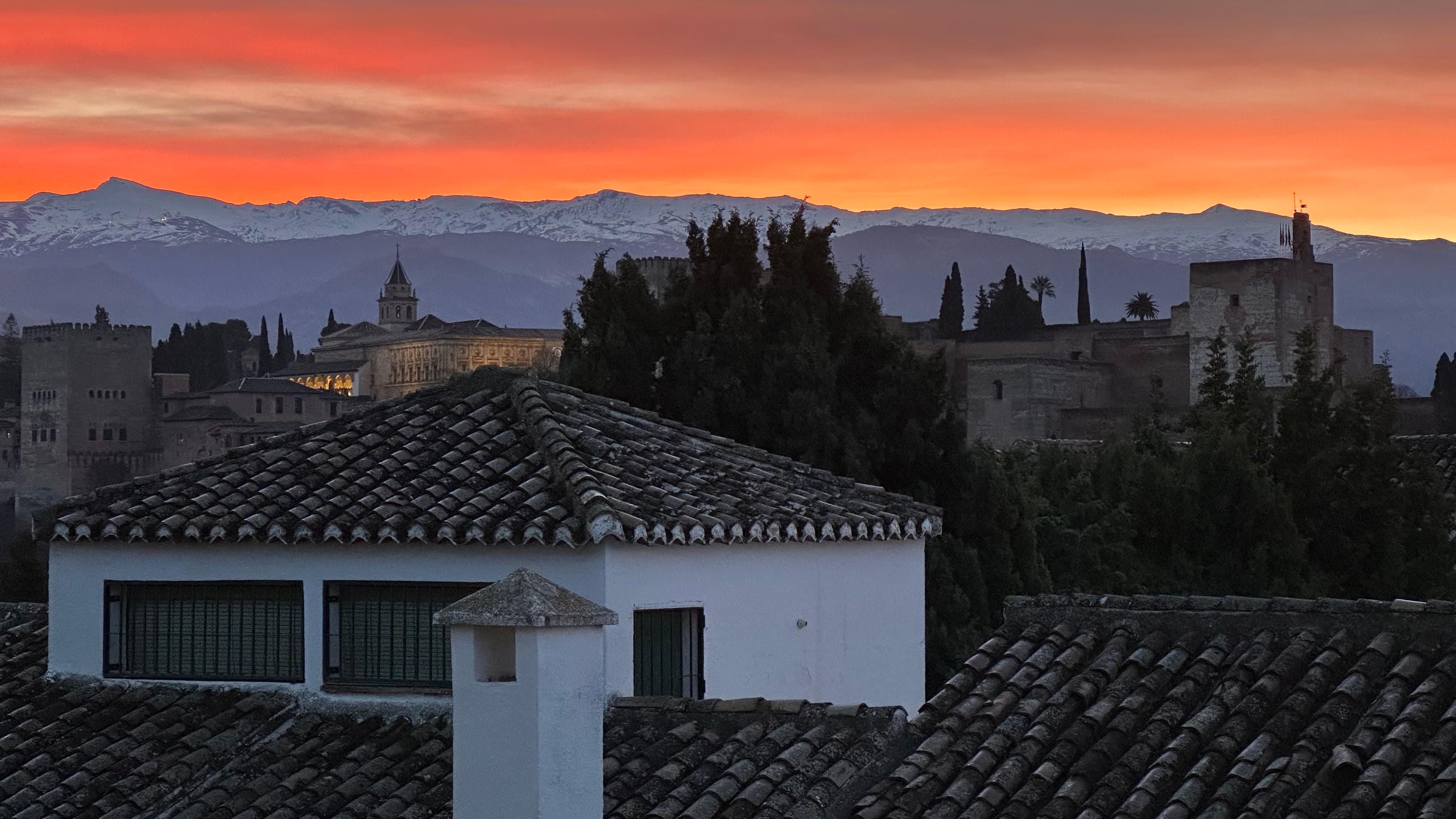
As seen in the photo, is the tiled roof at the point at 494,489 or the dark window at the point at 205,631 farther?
the dark window at the point at 205,631

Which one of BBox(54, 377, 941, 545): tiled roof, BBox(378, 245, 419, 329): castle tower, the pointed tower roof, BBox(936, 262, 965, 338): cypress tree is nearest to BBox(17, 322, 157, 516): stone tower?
BBox(378, 245, 419, 329): castle tower

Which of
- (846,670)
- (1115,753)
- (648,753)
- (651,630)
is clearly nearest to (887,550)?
(846,670)

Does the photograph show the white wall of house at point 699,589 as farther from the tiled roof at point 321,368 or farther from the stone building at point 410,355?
the tiled roof at point 321,368

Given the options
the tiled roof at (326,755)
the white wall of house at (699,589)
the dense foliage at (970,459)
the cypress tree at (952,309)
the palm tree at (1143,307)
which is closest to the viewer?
the tiled roof at (326,755)

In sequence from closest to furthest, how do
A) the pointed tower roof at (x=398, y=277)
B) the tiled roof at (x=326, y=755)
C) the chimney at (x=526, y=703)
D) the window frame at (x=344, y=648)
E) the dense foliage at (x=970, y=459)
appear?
the chimney at (x=526, y=703), the tiled roof at (x=326, y=755), the window frame at (x=344, y=648), the dense foliage at (x=970, y=459), the pointed tower roof at (x=398, y=277)

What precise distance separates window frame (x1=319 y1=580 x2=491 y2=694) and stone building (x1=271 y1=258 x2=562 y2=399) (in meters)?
115

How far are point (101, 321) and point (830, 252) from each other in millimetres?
113986

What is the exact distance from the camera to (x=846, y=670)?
11.8 metres

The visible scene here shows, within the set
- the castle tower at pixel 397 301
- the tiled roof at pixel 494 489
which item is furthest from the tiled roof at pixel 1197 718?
the castle tower at pixel 397 301

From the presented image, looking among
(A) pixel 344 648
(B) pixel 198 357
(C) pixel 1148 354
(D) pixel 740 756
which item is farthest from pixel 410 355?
(D) pixel 740 756

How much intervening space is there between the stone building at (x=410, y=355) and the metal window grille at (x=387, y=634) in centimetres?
11496

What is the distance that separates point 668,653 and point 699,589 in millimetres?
382

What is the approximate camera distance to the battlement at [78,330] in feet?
392

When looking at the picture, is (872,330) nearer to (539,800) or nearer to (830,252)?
(830,252)
